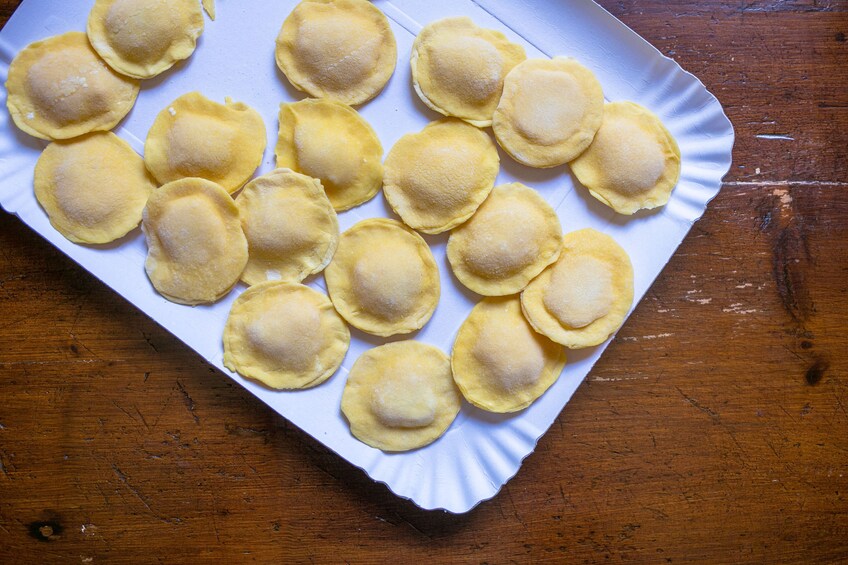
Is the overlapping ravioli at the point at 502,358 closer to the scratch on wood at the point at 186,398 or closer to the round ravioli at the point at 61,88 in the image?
the scratch on wood at the point at 186,398

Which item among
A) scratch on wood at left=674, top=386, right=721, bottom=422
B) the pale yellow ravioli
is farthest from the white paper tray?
scratch on wood at left=674, top=386, right=721, bottom=422

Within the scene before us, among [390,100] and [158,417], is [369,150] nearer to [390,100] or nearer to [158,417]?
[390,100]

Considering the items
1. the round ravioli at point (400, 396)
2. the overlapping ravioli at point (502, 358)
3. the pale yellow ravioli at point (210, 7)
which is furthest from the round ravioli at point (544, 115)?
the pale yellow ravioli at point (210, 7)

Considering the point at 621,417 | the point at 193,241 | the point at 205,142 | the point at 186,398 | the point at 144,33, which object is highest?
the point at 144,33

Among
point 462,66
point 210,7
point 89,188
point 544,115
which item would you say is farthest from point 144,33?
point 544,115

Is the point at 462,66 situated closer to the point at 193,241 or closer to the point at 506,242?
the point at 506,242

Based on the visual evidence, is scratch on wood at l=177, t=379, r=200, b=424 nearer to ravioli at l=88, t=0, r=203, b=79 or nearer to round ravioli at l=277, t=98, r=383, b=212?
round ravioli at l=277, t=98, r=383, b=212

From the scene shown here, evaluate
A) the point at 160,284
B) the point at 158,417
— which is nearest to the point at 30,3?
the point at 160,284
